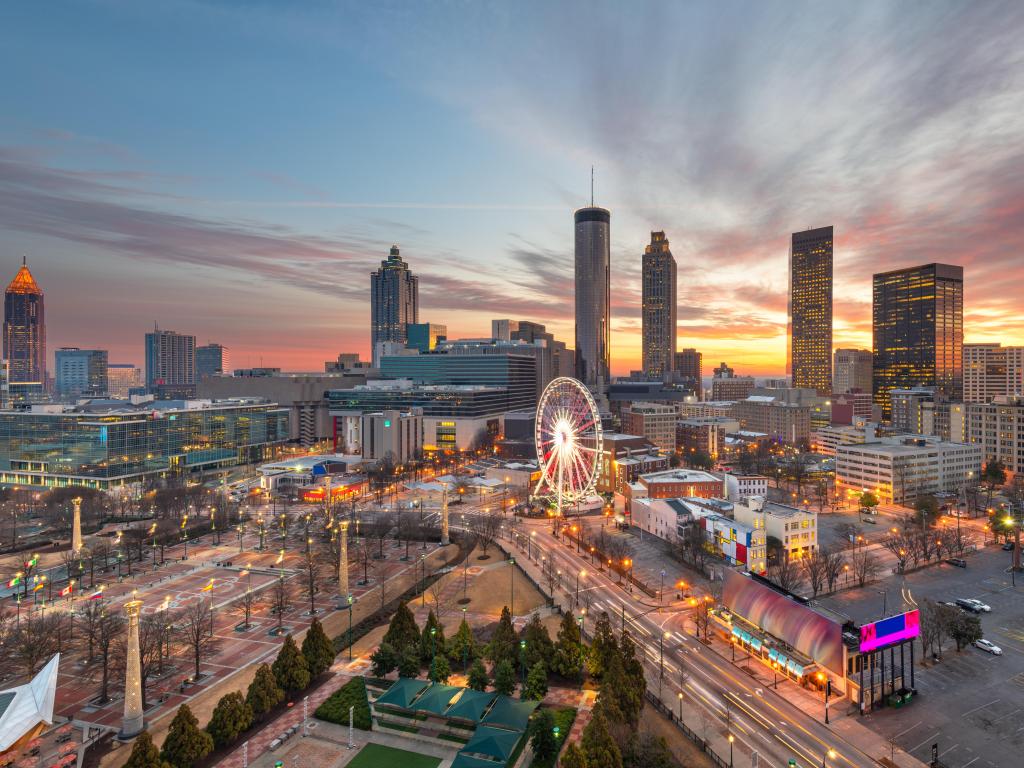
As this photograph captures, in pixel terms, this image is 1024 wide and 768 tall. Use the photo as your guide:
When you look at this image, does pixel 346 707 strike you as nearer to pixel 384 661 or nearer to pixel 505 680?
pixel 384 661

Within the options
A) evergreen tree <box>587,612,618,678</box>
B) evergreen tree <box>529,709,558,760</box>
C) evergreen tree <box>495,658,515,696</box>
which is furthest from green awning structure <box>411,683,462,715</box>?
evergreen tree <box>587,612,618,678</box>

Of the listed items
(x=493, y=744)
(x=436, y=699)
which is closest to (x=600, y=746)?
(x=493, y=744)

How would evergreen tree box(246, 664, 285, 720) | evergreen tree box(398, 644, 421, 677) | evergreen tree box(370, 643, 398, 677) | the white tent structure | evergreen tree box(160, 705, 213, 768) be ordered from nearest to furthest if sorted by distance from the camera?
the white tent structure → evergreen tree box(160, 705, 213, 768) → evergreen tree box(246, 664, 285, 720) → evergreen tree box(398, 644, 421, 677) → evergreen tree box(370, 643, 398, 677)

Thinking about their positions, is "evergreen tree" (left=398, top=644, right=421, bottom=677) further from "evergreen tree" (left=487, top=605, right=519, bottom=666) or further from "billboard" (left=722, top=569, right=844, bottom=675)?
"billboard" (left=722, top=569, right=844, bottom=675)

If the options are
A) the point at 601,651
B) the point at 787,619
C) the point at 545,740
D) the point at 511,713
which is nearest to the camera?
the point at 545,740

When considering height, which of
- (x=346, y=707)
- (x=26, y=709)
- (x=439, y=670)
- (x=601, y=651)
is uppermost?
Answer: (x=26, y=709)

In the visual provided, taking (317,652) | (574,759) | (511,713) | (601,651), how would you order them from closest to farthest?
(574,759), (511,713), (601,651), (317,652)

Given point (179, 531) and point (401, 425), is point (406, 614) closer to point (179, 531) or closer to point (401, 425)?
point (179, 531)

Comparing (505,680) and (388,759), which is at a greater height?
(505,680)
